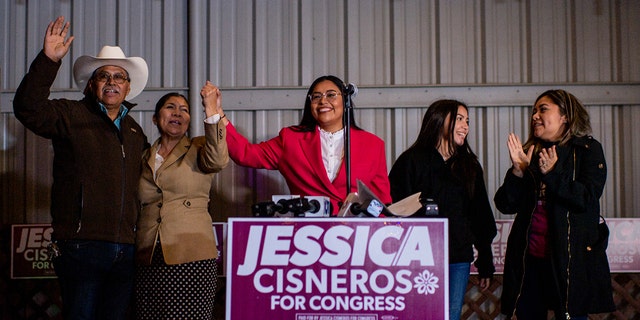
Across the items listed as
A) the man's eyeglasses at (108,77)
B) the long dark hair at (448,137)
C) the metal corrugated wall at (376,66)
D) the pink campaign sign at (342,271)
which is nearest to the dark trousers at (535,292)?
the long dark hair at (448,137)

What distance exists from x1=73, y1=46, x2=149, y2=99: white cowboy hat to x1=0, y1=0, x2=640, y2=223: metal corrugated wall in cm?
132

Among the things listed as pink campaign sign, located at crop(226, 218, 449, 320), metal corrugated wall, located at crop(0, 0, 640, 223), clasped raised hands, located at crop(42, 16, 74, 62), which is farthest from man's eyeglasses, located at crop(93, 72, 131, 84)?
metal corrugated wall, located at crop(0, 0, 640, 223)

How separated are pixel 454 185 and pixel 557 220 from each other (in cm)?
53

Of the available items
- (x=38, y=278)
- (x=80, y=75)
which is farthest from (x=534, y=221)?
(x=38, y=278)

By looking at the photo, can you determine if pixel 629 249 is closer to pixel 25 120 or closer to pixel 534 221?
pixel 534 221

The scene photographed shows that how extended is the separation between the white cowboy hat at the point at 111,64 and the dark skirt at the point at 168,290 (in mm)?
734

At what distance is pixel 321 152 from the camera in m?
2.76

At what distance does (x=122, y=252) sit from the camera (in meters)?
2.43

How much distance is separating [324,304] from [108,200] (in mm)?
938

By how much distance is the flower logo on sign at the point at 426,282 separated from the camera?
190 centimetres

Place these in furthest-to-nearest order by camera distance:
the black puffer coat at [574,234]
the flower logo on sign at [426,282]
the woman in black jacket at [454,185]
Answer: the woman in black jacket at [454,185], the black puffer coat at [574,234], the flower logo on sign at [426,282]

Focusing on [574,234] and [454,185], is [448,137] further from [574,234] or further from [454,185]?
[574,234]

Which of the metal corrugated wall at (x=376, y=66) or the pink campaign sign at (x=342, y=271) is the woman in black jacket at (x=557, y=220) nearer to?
the pink campaign sign at (x=342, y=271)

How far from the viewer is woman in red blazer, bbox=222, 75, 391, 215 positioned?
272 centimetres
